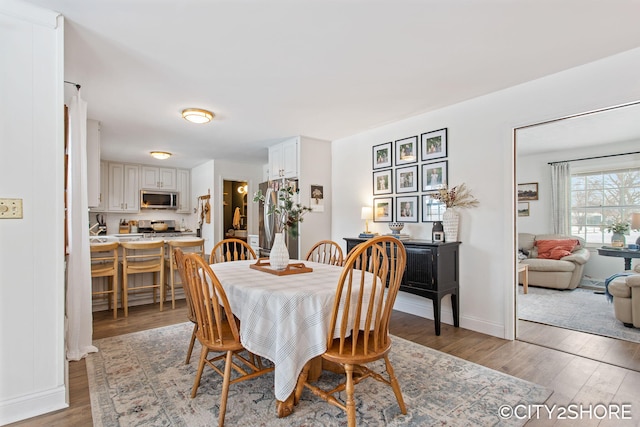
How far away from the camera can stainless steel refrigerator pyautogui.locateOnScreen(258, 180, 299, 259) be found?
491cm

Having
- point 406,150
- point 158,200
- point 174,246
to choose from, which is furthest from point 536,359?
point 158,200

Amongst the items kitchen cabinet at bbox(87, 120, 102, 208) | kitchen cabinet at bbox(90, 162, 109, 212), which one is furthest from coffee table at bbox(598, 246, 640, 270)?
kitchen cabinet at bbox(90, 162, 109, 212)

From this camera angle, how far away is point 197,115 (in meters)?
3.61

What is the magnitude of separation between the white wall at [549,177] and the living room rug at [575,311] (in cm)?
73

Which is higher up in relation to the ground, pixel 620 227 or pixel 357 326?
pixel 620 227

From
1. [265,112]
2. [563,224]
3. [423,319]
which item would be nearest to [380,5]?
[265,112]

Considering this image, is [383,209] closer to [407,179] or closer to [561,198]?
[407,179]

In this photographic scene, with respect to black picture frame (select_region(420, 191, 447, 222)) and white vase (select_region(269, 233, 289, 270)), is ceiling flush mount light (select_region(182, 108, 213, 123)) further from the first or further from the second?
black picture frame (select_region(420, 191, 447, 222))

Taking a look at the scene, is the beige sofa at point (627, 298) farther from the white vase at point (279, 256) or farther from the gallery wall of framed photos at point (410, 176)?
the white vase at point (279, 256)

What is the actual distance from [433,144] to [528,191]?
3.89m

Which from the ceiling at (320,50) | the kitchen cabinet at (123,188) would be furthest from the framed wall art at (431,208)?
the kitchen cabinet at (123,188)

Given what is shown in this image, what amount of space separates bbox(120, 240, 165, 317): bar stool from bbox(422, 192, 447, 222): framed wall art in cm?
331

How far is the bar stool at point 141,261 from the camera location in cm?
377

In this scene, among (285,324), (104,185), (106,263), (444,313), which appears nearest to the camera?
(285,324)
